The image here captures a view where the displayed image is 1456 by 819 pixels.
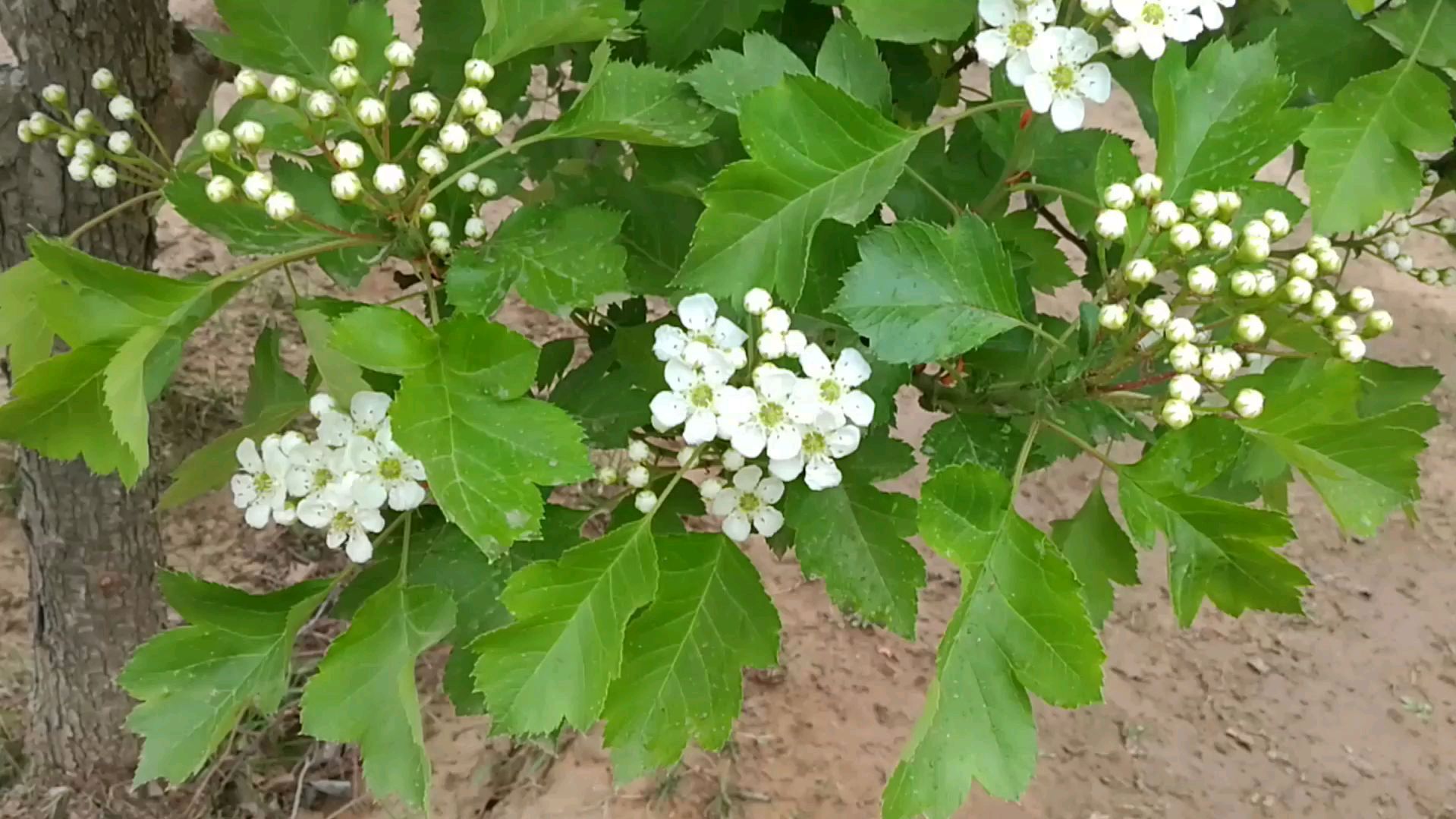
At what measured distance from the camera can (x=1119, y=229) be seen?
73 centimetres

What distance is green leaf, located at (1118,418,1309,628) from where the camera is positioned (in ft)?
2.38

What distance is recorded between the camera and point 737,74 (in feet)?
2.54

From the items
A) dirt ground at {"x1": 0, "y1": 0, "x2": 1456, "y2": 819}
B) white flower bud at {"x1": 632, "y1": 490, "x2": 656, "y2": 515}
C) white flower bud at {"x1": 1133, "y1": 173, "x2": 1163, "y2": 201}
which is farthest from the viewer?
dirt ground at {"x1": 0, "y1": 0, "x2": 1456, "y2": 819}

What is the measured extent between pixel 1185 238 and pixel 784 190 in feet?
0.85

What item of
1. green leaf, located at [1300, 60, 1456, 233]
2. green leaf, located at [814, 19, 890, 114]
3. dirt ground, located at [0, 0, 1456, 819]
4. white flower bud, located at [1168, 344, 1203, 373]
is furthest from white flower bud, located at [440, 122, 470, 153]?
dirt ground, located at [0, 0, 1456, 819]

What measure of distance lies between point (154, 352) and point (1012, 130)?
701mm

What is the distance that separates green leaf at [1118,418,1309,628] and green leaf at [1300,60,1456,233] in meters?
Result: 0.22

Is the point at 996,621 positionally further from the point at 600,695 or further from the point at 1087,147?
the point at 1087,147

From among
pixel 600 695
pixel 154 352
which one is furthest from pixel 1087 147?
pixel 154 352

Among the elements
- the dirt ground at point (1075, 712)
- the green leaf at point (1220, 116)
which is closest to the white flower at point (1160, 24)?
the green leaf at point (1220, 116)

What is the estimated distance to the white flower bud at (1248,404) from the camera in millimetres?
740

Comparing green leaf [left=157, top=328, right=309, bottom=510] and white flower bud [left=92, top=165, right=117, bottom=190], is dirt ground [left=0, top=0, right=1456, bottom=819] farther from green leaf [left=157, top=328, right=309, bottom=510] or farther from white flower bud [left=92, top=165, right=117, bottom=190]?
white flower bud [left=92, top=165, right=117, bottom=190]

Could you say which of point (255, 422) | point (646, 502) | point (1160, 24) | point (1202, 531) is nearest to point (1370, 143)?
point (1160, 24)

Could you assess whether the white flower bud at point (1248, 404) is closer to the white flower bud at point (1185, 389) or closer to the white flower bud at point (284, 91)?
the white flower bud at point (1185, 389)
